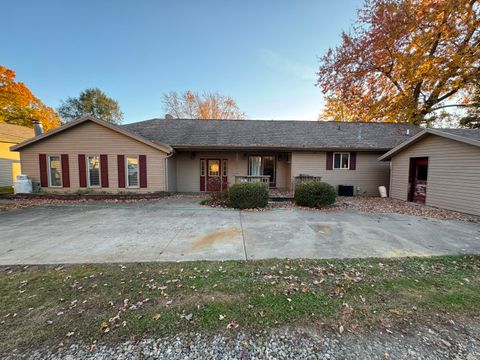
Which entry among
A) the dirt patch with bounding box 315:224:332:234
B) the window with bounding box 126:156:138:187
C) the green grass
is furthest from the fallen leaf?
the window with bounding box 126:156:138:187

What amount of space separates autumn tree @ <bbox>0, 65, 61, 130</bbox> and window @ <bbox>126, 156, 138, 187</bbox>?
20.1 m

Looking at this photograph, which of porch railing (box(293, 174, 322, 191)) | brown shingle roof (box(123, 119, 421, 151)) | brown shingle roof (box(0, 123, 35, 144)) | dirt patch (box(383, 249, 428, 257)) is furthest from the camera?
brown shingle roof (box(0, 123, 35, 144))

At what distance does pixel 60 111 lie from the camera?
97.3ft

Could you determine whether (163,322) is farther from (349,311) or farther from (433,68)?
(433,68)

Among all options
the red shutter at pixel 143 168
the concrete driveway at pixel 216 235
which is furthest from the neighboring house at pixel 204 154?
the concrete driveway at pixel 216 235

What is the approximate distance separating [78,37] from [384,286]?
1973 cm

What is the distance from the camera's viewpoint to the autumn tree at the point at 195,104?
87.6ft

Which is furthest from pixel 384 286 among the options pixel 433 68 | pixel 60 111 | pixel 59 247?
pixel 60 111

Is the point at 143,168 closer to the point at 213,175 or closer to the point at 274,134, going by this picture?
the point at 213,175

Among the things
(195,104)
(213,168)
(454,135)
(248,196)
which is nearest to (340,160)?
(454,135)

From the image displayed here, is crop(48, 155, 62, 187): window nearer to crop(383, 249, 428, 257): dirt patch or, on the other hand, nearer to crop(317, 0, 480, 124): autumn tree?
crop(383, 249, 428, 257): dirt patch

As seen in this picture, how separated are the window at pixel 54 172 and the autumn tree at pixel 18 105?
55.5 ft

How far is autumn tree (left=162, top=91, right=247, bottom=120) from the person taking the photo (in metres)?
26.7

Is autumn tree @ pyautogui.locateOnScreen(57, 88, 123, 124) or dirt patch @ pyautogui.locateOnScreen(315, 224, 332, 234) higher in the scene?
autumn tree @ pyautogui.locateOnScreen(57, 88, 123, 124)
